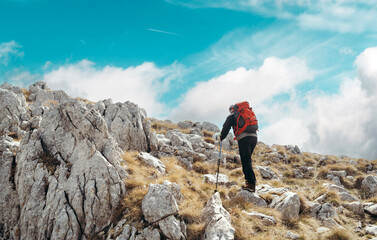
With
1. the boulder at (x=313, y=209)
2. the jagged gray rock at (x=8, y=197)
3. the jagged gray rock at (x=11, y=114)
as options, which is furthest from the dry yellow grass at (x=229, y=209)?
the jagged gray rock at (x=11, y=114)

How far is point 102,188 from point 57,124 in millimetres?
4684

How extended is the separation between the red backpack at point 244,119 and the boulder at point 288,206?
3507 mm

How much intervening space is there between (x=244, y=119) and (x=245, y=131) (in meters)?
0.61

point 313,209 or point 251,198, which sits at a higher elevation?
point 251,198

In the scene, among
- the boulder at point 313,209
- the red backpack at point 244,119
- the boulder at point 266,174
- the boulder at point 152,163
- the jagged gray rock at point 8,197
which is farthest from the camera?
the boulder at point 266,174

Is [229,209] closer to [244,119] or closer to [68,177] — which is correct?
[244,119]

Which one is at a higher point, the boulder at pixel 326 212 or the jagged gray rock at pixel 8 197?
the jagged gray rock at pixel 8 197

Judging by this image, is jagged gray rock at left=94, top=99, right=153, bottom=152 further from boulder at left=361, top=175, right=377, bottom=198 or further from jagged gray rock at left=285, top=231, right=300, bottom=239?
boulder at left=361, top=175, right=377, bottom=198

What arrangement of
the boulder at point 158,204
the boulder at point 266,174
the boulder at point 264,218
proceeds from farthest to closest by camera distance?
1. the boulder at point 266,174
2. the boulder at point 264,218
3. the boulder at point 158,204

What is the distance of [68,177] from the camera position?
983 centimetres

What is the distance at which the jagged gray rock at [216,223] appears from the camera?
7543 mm

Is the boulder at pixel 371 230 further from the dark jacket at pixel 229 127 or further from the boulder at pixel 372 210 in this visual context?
the dark jacket at pixel 229 127

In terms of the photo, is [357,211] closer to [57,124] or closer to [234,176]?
[234,176]

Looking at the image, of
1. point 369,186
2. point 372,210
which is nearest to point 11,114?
point 372,210
